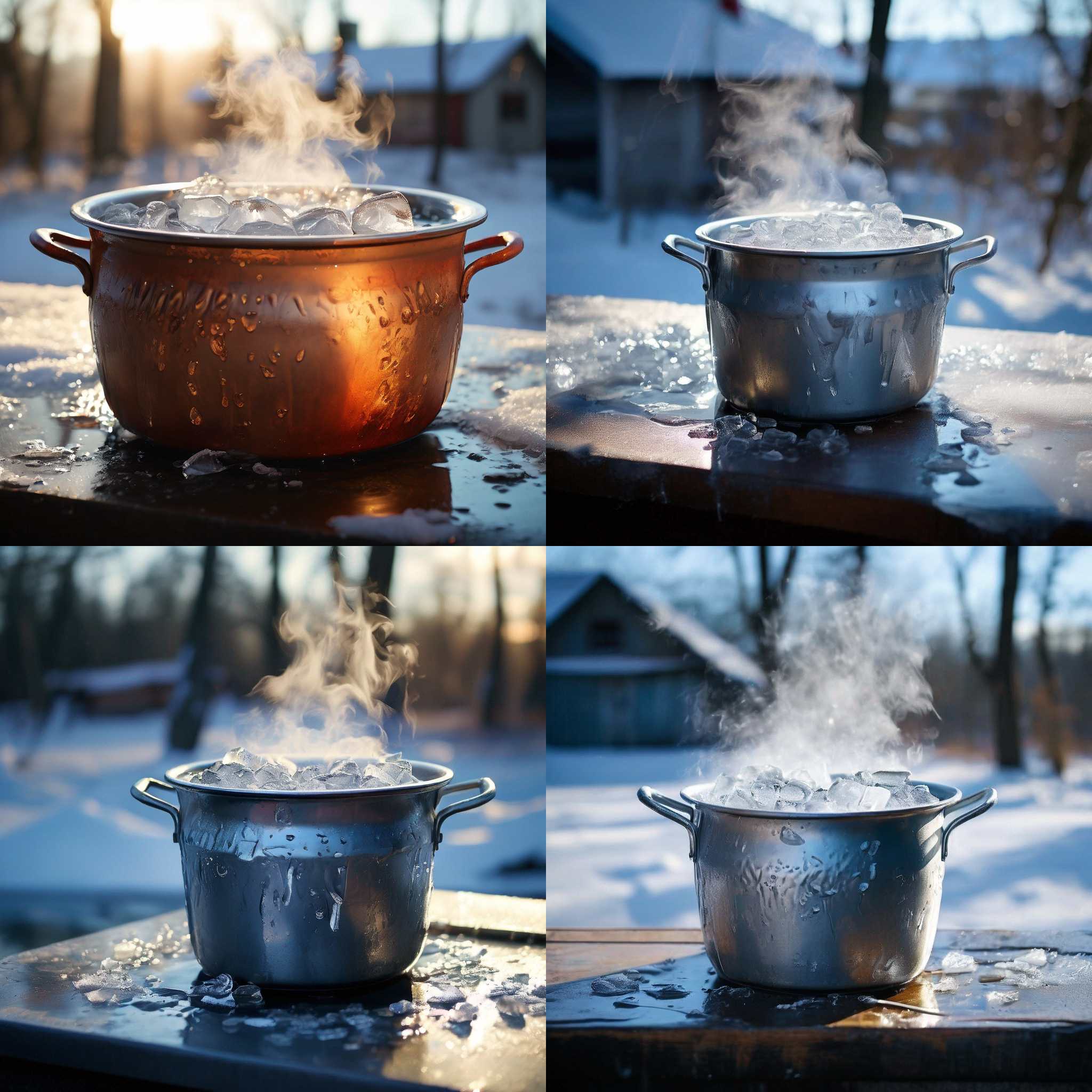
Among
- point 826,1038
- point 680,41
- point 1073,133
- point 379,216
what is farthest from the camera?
point 1073,133

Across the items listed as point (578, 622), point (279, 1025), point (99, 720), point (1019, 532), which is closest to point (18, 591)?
point (99, 720)

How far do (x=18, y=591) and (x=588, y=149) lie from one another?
528 centimetres

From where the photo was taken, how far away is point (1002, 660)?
22.4ft

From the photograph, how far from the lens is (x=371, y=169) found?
3.15 metres

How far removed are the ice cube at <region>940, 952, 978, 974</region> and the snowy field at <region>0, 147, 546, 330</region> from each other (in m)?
6.44

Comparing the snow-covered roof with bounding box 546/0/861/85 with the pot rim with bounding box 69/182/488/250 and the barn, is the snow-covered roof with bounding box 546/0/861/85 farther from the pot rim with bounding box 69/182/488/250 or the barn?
the pot rim with bounding box 69/182/488/250

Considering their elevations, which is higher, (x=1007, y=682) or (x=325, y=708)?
(x=325, y=708)

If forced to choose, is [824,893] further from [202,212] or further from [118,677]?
[118,677]

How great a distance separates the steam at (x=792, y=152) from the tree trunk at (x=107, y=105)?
213 inches

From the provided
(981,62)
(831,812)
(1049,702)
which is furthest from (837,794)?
(981,62)

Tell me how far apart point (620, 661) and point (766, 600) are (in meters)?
1.58

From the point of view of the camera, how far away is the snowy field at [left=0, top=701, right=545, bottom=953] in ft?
21.6

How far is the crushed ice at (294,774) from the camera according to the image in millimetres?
2127

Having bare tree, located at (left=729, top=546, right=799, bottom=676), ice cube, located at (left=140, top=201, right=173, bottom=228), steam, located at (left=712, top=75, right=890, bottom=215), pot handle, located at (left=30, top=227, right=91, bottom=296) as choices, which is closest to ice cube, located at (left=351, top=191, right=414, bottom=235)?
ice cube, located at (left=140, top=201, right=173, bottom=228)
